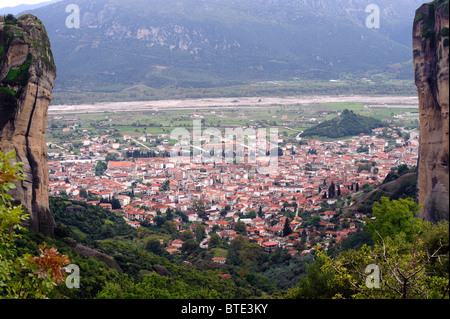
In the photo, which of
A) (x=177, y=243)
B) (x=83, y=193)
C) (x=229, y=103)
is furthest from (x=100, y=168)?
(x=229, y=103)

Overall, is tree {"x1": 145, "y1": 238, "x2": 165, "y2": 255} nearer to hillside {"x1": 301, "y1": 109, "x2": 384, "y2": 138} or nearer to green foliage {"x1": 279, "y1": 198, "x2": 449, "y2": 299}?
green foliage {"x1": 279, "y1": 198, "x2": 449, "y2": 299}

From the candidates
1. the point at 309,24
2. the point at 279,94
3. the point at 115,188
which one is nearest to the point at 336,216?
the point at 115,188

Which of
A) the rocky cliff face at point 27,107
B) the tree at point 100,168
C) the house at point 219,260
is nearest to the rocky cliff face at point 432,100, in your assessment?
the house at point 219,260

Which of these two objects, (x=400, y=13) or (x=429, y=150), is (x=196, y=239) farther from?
(x=400, y=13)

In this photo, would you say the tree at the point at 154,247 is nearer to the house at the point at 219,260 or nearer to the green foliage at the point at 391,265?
the house at the point at 219,260

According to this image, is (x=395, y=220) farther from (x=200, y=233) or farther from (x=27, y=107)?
(x=200, y=233)
